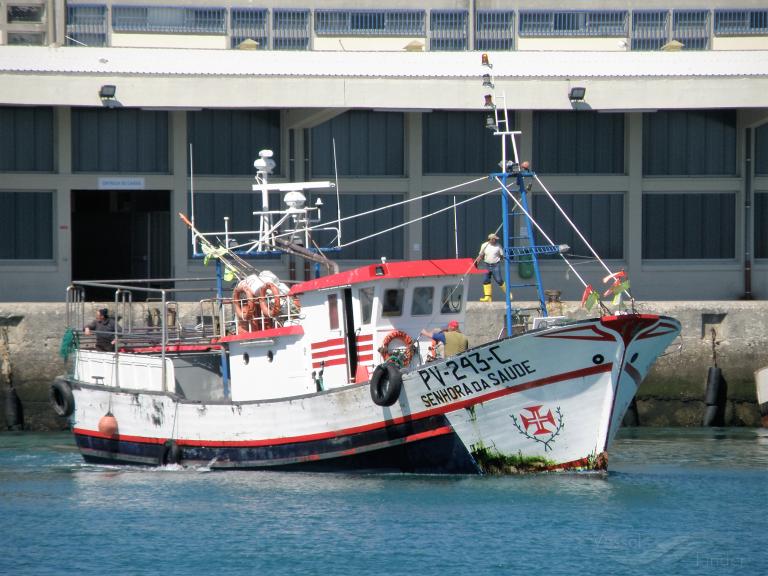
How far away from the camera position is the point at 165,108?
29016 millimetres

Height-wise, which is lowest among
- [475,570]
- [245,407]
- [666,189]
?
→ [475,570]

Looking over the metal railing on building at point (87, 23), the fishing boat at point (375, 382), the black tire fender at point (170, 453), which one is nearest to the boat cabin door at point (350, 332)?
the fishing boat at point (375, 382)

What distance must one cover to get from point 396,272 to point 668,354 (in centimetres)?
795

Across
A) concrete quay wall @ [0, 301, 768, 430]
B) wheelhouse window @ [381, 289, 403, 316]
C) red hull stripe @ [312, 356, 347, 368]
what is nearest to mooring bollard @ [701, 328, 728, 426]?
concrete quay wall @ [0, 301, 768, 430]

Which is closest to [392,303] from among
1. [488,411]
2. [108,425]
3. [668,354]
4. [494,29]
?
[488,411]

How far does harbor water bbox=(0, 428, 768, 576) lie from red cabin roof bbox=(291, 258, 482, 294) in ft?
8.46

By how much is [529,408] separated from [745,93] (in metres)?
13.8

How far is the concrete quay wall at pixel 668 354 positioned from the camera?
25500 millimetres

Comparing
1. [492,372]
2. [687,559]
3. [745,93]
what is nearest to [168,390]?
[492,372]

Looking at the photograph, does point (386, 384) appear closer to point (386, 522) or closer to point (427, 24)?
point (386, 522)

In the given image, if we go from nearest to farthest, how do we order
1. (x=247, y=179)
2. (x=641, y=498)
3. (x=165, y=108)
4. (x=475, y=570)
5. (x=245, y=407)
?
(x=475, y=570) < (x=641, y=498) < (x=245, y=407) < (x=165, y=108) < (x=247, y=179)

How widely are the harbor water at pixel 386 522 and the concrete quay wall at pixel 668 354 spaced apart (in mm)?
4420

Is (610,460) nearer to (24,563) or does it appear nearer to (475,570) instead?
(475,570)

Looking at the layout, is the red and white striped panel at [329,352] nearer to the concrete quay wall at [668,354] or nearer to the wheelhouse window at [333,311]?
the wheelhouse window at [333,311]
